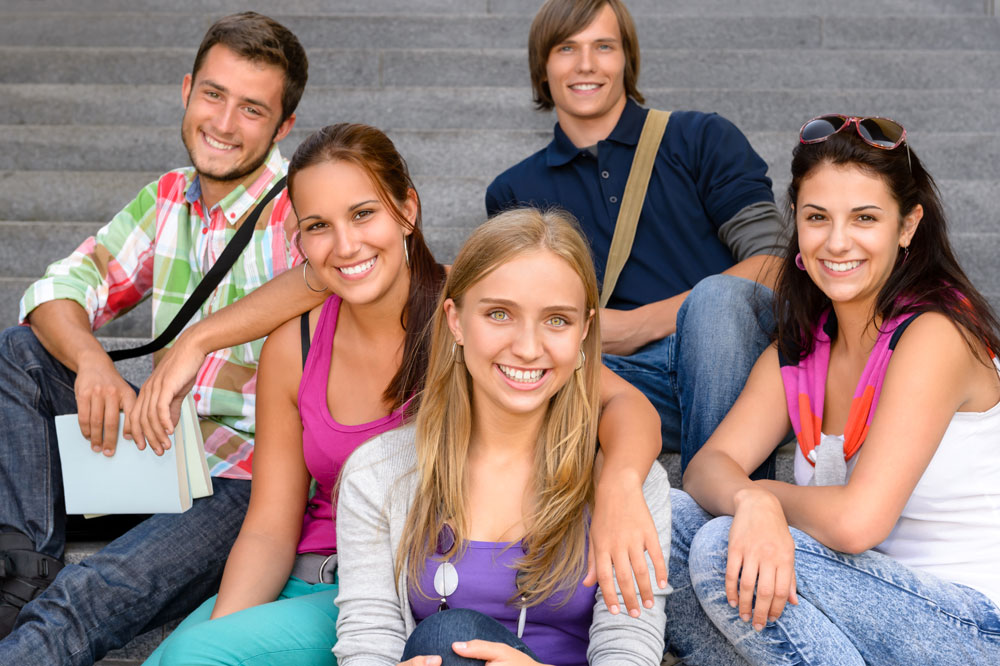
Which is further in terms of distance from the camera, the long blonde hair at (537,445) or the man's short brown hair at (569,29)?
the man's short brown hair at (569,29)

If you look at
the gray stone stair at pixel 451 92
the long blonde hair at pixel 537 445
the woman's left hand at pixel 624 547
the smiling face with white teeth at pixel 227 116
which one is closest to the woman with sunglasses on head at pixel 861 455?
the woman's left hand at pixel 624 547

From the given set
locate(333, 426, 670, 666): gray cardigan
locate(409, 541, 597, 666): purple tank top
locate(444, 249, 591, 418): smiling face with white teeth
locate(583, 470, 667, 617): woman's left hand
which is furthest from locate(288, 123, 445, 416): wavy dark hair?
locate(583, 470, 667, 617): woman's left hand

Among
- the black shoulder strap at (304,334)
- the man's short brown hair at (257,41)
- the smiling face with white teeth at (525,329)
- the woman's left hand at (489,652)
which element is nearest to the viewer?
the woman's left hand at (489,652)

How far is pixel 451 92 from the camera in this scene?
429 cm

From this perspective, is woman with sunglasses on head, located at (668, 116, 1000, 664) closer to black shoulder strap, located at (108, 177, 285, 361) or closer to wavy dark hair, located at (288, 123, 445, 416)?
wavy dark hair, located at (288, 123, 445, 416)

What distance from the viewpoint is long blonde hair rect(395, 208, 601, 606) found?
1.73 m

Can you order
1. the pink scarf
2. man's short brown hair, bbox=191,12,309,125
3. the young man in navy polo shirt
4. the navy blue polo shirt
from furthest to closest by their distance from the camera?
1. the navy blue polo shirt
2. man's short brown hair, bbox=191,12,309,125
3. the young man in navy polo shirt
4. the pink scarf

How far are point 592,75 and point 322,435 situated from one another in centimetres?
134

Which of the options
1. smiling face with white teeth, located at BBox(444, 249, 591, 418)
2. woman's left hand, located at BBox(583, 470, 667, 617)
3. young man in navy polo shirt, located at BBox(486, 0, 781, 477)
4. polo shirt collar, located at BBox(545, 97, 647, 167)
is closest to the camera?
woman's left hand, located at BBox(583, 470, 667, 617)

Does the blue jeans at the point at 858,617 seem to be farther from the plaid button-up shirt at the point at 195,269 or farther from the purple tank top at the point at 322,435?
the plaid button-up shirt at the point at 195,269

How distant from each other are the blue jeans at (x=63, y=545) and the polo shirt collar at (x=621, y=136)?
47.5 inches

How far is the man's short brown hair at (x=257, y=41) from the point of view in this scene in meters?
2.45

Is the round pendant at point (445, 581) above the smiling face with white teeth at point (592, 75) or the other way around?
the other way around

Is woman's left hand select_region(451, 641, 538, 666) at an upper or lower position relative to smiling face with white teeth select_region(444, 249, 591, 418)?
lower
